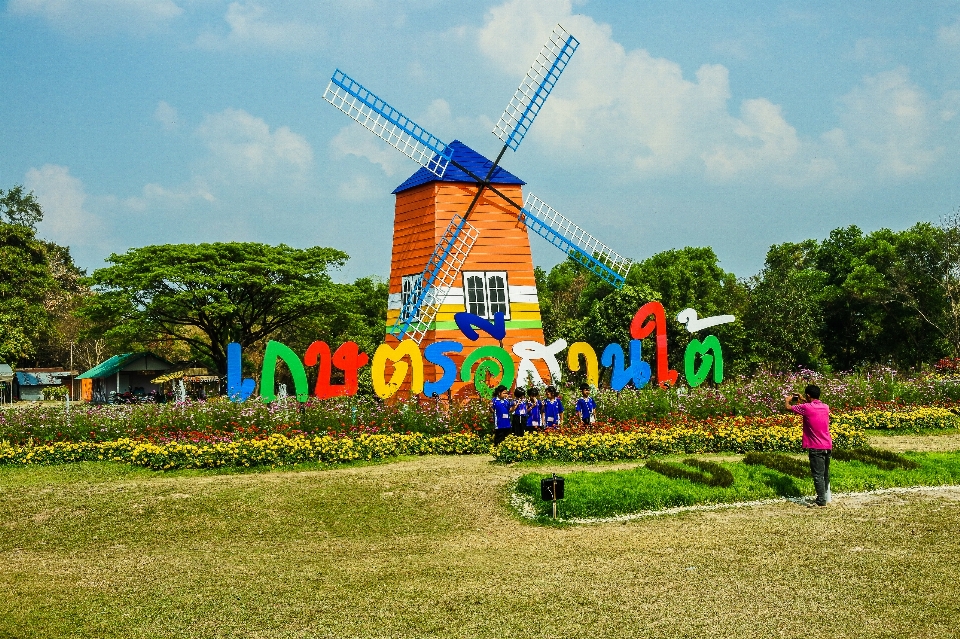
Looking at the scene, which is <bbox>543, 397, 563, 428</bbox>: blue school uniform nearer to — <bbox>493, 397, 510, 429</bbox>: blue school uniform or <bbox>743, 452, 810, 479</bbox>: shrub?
<bbox>493, 397, 510, 429</bbox>: blue school uniform

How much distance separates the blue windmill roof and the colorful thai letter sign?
4537 millimetres

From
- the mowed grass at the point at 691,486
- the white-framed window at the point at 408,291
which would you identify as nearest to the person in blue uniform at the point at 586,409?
the mowed grass at the point at 691,486

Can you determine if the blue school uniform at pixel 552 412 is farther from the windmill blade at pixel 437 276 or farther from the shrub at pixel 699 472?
the windmill blade at pixel 437 276

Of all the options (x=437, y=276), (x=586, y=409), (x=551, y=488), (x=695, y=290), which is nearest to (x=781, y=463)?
(x=586, y=409)

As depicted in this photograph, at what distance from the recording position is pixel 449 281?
80.1ft

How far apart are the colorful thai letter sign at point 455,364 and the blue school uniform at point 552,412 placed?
343cm

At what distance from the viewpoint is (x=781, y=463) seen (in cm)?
1434

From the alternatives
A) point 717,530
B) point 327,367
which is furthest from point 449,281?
point 717,530

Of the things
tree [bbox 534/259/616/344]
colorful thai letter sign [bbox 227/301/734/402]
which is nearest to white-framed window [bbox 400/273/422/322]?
colorful thai letter sign [bbox 227/301/734/402]

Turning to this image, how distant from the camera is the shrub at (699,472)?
43.2 ft

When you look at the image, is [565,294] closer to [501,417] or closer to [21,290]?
[21,290]

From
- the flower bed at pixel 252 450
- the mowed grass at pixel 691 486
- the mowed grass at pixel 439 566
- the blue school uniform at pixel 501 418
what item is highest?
the blue school uniform at pixel 501 418

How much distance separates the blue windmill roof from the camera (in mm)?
24953

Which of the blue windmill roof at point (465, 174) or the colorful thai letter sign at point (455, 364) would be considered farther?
the blue windmill roof at point (465, 174)
